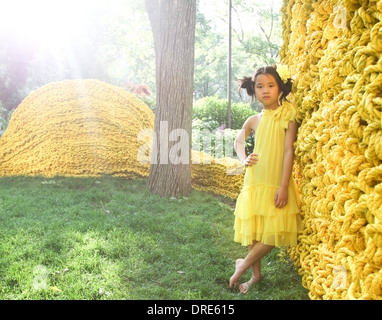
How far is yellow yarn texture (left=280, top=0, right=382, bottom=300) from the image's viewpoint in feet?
5.04

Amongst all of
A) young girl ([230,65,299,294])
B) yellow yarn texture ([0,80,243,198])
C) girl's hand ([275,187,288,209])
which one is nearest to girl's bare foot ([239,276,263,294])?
young girl ([230,65,299,294])

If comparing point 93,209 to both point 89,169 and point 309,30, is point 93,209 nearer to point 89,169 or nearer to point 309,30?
point 89,169

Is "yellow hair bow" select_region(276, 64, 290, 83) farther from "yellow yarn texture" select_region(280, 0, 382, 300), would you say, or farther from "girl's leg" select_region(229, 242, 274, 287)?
"girl's leg" select_region(229, 242, 274, 287)

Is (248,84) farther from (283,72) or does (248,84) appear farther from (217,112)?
(217,112)

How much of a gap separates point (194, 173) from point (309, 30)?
388 cm

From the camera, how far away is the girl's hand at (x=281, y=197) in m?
2.58

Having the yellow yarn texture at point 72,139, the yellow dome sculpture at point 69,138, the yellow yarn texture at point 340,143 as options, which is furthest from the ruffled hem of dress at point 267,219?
the yellow dome sculpture at point 69,138

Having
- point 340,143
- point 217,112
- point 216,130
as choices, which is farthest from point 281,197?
point 217,112

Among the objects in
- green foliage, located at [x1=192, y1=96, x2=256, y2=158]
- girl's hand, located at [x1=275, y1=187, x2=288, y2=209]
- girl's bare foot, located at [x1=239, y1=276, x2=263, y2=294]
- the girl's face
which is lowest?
girl's bare foot, located at [x1=239, y1=276, x2=263, y2=294]

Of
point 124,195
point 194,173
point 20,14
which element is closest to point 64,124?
point 124,195

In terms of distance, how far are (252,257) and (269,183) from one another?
0.59 metres

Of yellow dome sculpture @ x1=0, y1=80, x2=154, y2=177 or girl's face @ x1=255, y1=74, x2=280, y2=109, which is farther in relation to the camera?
yellow dome sculpture @ x1=0, y1=80, x2=154, y2=177

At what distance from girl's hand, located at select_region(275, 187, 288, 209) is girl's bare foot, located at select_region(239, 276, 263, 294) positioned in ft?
2.27
